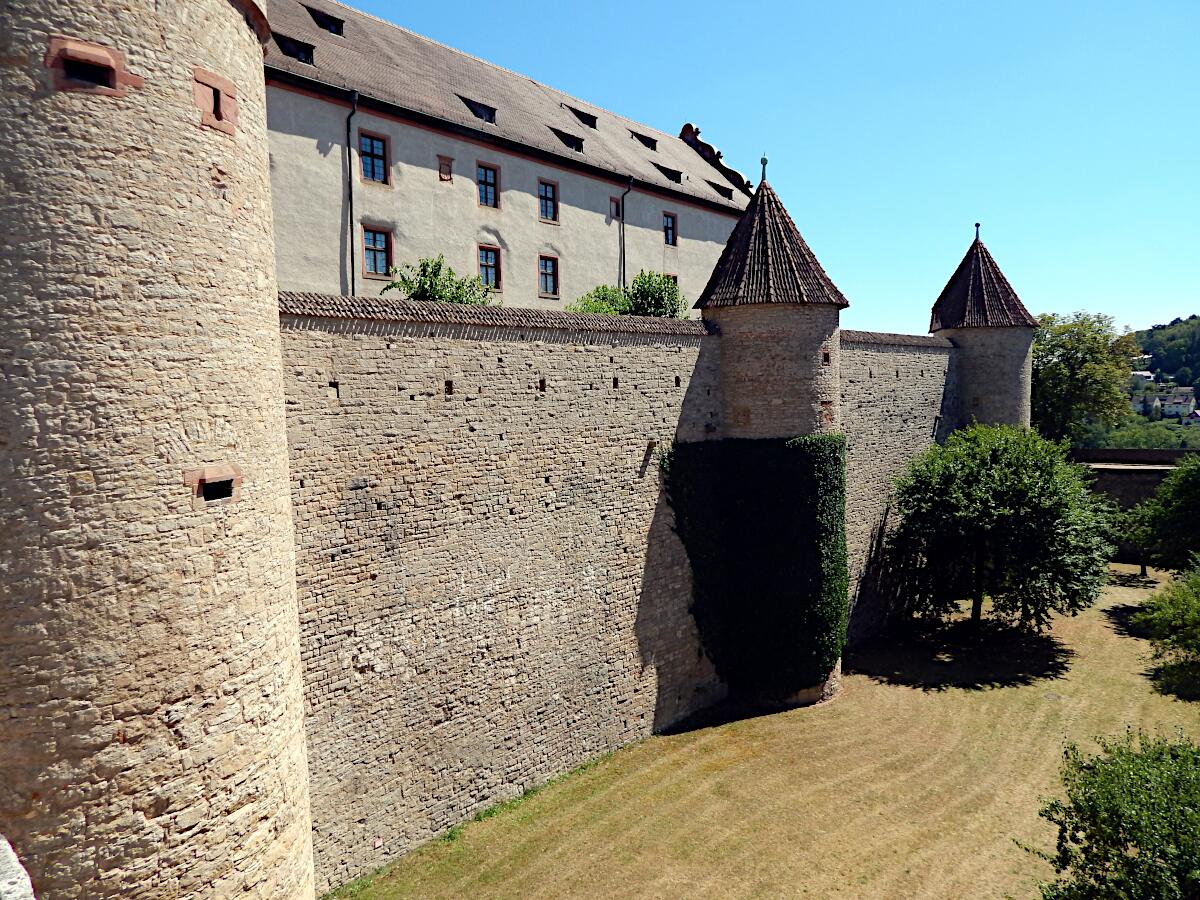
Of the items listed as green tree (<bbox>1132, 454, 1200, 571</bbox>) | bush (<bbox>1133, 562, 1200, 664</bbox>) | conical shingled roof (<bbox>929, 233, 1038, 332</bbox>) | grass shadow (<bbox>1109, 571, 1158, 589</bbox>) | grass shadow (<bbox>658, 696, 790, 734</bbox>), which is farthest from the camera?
grass shadow (<bbox>1109, 571, 1158, 589</bbox>)

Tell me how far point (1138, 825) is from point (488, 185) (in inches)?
817

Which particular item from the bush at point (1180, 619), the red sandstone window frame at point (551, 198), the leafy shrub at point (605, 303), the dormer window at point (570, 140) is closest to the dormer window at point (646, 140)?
the dormer window at point (570, 140)

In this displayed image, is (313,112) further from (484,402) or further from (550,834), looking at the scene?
(550,834)

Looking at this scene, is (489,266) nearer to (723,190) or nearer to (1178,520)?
(723,190)

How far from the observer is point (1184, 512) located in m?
21.8

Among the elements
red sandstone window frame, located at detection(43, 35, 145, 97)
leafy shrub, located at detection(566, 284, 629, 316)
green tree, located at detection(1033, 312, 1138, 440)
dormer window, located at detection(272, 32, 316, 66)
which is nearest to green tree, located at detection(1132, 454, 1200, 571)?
green tree, located at detection(1033, 312, 1138, 440)

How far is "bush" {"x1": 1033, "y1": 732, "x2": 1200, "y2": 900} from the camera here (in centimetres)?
671

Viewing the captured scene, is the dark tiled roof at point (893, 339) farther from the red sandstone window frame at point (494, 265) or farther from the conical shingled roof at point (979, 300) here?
the red sandstone window frame at point (494, 265)

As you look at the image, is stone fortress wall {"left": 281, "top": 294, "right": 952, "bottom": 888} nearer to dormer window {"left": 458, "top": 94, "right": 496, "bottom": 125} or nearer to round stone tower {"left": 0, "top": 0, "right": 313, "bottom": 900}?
round stone tower {"left": 0, "top": 0, "right": 313, "bottom": 900}

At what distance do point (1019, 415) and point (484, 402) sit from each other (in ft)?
68.1

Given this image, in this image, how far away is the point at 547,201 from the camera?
2356 cm

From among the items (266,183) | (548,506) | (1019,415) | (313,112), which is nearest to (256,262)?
(266,183)

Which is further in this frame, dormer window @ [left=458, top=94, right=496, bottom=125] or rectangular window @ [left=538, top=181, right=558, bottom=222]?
rectangular window @ [left=538, top=181, right=558, bottom=222]

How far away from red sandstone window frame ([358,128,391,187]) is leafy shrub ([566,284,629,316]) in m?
6.32
